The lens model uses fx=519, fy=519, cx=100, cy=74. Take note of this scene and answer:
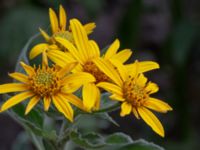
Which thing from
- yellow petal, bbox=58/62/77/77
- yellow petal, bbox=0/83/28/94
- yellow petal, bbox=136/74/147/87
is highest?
yellow petal, bbox=58/62/77/77

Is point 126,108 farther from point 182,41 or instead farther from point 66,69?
point 182,41

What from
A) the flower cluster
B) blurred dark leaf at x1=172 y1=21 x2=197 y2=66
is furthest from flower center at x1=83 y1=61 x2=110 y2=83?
blurred dark leaf at x1=172 y1=21 x2=197 y2=66

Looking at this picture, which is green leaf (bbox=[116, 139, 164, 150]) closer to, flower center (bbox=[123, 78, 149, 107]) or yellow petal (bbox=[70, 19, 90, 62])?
flower center (bbox=[123, 78, 149, 107])

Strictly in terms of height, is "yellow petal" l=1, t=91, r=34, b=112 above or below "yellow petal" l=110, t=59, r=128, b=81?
below

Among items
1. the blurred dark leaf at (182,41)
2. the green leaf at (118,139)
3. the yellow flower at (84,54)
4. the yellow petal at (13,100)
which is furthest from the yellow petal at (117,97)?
the blurred dark leaf at (182,41)

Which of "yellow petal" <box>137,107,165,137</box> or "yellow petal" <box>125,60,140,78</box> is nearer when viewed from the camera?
"yellow petal" <box>137,107,165,137</box>

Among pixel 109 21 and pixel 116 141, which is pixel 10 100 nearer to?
pixel 116 141

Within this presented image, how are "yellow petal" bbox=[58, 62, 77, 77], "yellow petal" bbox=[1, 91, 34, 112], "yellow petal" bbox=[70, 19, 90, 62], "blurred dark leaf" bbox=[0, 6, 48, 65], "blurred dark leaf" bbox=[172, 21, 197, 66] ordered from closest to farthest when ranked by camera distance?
"yellow petal" bbox=[1, 91, 34, 112] < "yellow petal" bbox=[58, 62, 77, 77] < "yellow petal" bbox=[70, 19, 90, 62] < "blurred dark leaf" bbox=[0, 6, 48, 65] < "blurred dark leaf" bbox=[172, 21, 197, 66]

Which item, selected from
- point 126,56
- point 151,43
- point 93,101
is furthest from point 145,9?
point 93,101
